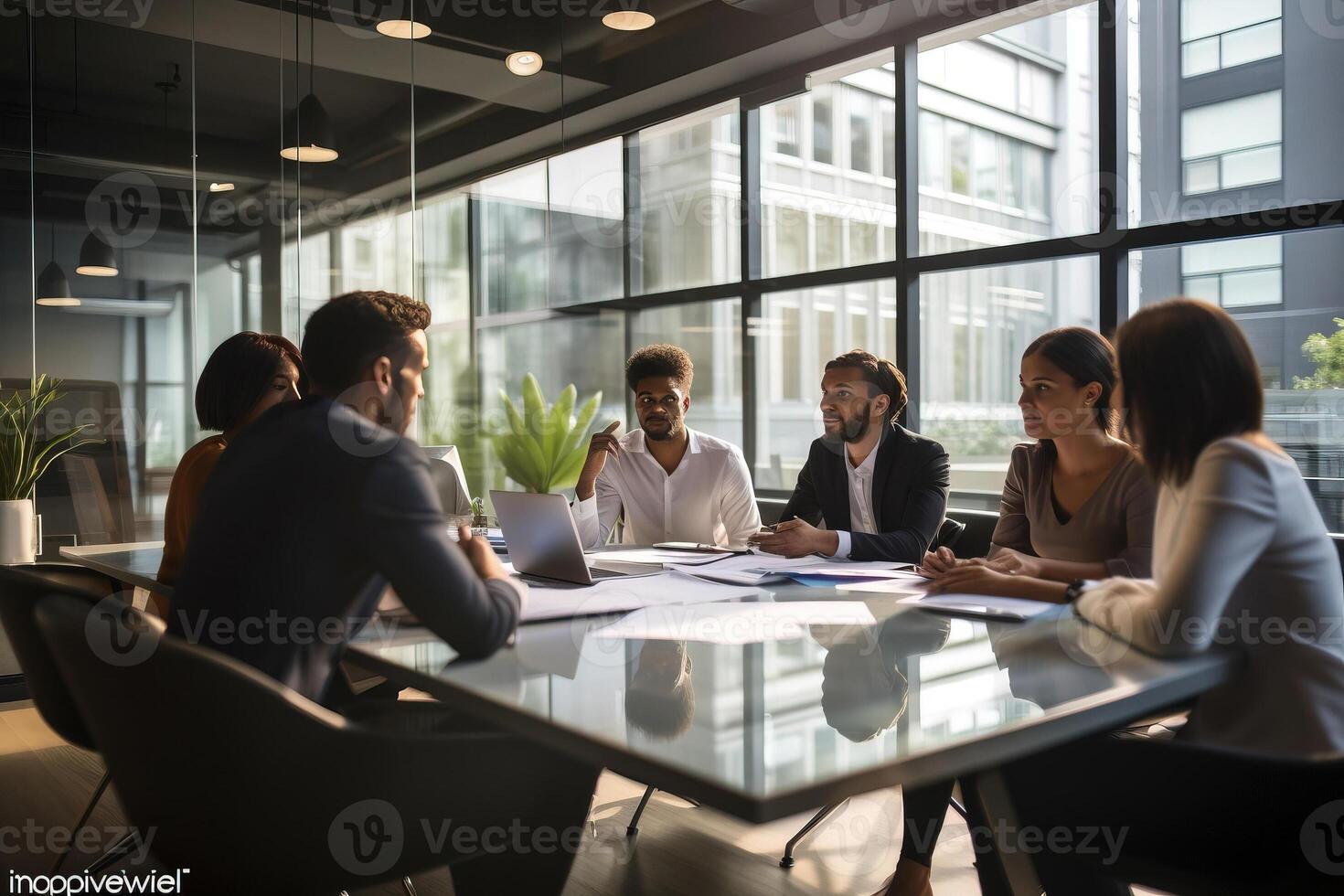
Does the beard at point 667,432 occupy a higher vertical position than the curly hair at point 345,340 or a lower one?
lower

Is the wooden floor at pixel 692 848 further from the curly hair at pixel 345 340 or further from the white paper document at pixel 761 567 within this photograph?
the curly hair at pixel 345 340

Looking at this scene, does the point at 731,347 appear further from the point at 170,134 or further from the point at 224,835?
the point at 224,835

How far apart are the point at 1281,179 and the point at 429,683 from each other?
3873mm

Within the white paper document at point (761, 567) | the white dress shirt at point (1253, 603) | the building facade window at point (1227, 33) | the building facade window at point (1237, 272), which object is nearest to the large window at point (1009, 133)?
the building facade window at point (1227, 33)

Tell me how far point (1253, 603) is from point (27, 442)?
183 inches

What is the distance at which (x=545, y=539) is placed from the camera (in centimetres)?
219

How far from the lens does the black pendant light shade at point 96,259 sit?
4.50 m

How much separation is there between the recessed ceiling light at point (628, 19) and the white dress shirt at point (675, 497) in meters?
2.87

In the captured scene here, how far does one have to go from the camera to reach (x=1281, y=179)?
3.82m

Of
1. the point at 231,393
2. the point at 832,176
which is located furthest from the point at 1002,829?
the point at 832,176

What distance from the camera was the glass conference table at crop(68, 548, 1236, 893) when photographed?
100 cm

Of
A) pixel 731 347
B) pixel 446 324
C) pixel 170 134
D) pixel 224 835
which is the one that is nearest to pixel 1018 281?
pixel 731 347

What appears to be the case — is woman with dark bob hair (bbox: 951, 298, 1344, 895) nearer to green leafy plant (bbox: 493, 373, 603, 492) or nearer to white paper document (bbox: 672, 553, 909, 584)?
white paper document (bbox: 672, 553, 909, 584)

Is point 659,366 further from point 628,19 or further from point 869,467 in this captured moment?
point 628,19
